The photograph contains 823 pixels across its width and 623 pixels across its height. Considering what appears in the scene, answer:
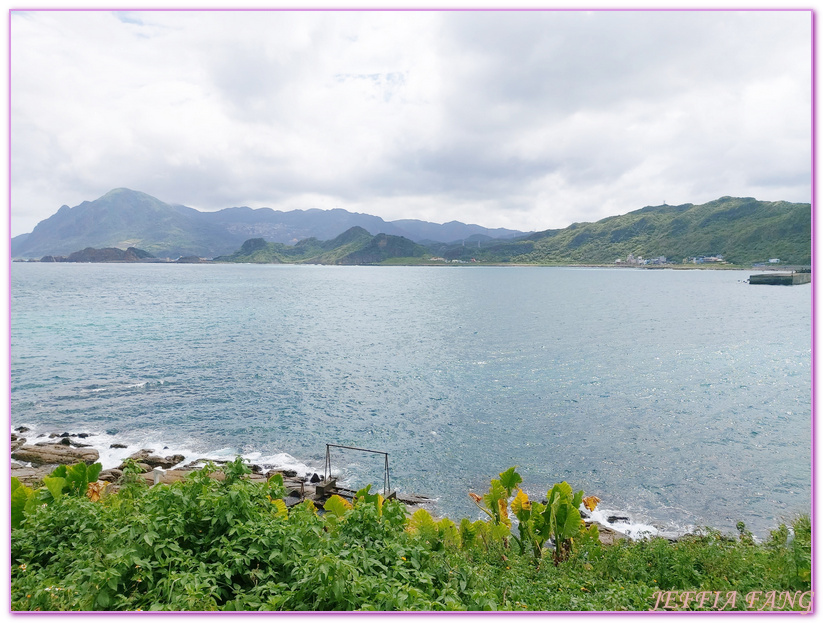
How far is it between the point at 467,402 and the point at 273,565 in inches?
1004

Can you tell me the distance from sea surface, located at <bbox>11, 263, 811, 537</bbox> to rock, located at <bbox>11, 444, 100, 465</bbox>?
0.93 m

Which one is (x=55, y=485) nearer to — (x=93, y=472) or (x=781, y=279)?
(x=93, y=472)

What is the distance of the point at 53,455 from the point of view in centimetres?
2352

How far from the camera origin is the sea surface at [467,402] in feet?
72.4

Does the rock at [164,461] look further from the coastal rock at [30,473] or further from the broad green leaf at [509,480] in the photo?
the broad green leaf at [509,480]

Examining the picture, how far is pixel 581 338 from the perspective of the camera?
55156 millimetres

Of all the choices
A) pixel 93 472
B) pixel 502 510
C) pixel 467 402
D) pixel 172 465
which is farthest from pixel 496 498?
pixel 172 465

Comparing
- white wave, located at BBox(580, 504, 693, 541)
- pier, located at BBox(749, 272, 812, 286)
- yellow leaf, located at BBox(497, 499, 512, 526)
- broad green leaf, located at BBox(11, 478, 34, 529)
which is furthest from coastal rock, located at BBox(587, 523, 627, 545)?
pier, located at BBox(749, 272, 812, 286)

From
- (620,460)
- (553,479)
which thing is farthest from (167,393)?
(620,460)

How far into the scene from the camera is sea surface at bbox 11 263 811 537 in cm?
2206

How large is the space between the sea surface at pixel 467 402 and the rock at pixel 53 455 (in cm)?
93

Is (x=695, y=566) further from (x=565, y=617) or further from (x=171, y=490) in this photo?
(x=171, y=490)

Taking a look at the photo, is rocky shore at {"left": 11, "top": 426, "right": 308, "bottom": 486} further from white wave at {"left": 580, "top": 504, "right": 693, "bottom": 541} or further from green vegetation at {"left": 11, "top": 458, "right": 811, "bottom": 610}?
white wave at {"left": 580, "top": 504, "right": 693, "bottom": 541}

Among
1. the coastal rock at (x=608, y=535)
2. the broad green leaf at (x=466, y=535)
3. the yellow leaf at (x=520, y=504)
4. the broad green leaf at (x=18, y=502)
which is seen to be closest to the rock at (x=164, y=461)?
the broad green leaf at (x=18, y=502)
